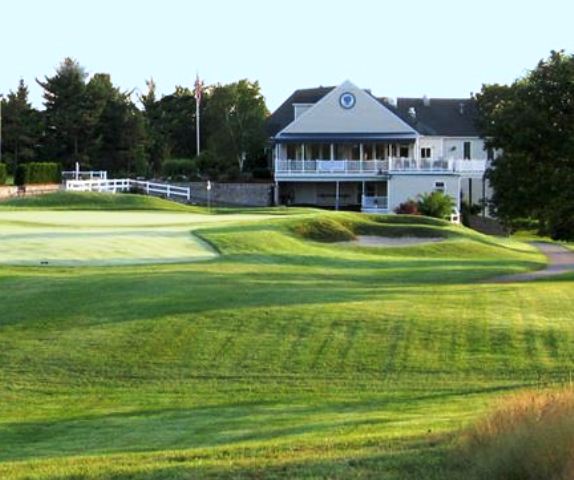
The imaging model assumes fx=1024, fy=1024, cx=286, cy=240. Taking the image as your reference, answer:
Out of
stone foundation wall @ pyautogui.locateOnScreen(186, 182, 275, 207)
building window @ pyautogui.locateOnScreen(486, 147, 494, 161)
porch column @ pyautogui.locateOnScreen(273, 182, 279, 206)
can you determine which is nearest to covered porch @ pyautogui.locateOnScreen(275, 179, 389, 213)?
porch column @ pyautogui.locateOnScreen(273, 182, 279, 206)

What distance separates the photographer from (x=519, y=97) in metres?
28.2

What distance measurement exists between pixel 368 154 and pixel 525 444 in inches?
2833

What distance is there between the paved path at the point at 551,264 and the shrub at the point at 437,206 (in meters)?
7.01

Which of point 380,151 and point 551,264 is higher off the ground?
point 380,151

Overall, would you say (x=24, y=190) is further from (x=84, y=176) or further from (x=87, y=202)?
(x=84, y=176)

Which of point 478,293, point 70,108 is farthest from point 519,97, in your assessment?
point 70,108

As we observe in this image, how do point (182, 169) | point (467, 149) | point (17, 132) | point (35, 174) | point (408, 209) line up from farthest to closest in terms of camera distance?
1. point (17, 132)
2. point (467, 149)
3. point (182, 169)
4. point (35, 174)
5. point (408, 209)

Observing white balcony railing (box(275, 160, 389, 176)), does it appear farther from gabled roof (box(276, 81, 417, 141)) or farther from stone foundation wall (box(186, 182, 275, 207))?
gabled roof (box(276, 81, 417, 141))

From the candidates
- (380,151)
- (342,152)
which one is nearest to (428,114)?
(380,151)

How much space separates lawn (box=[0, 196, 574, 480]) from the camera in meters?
8.38

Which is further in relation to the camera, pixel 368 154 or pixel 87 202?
pixel 368 154

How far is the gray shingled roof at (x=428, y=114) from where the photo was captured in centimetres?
8612

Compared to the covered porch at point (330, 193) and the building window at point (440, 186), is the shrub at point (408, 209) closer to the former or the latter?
the building window at point (440, 186)

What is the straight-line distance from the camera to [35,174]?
73250mm
